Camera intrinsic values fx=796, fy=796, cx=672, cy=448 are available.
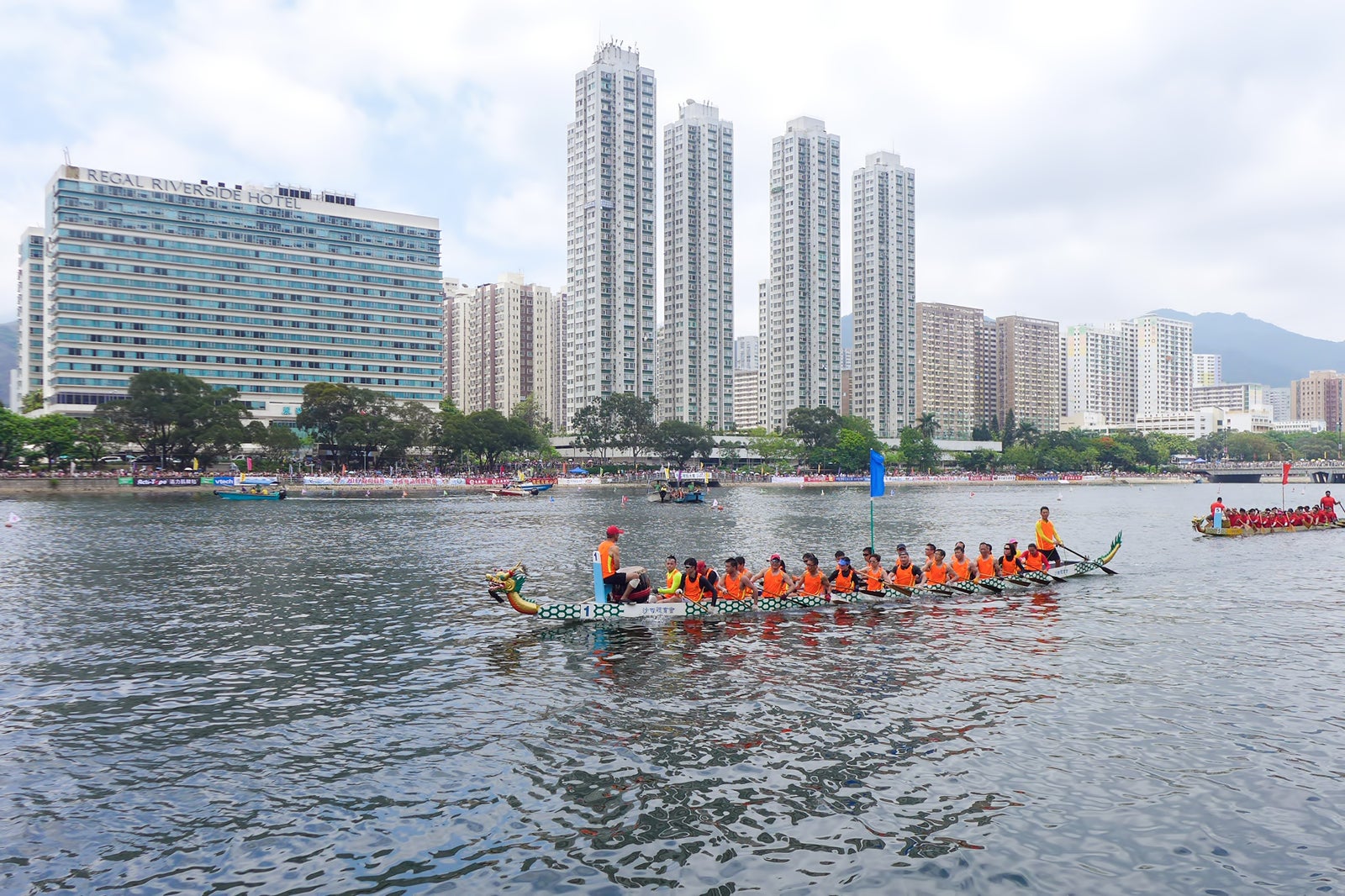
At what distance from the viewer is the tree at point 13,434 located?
3504 inches

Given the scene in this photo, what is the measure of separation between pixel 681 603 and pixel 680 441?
124892mm

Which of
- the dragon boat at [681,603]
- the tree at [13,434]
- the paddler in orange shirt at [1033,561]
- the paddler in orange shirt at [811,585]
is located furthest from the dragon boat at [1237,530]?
the tree at [13,434]

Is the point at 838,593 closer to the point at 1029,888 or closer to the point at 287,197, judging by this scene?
the point at 1029,888

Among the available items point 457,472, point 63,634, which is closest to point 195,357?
point 457,472

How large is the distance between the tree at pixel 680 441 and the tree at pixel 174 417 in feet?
226

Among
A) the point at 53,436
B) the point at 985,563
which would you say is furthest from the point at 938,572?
the point at 53,436

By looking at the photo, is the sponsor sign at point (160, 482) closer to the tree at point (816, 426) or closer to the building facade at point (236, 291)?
the building facade at point (236, 291)

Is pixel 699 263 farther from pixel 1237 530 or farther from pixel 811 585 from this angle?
pixel 811 585

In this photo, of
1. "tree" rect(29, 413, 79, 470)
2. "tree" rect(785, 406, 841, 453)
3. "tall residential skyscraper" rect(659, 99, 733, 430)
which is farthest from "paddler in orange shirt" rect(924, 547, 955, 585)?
"tall residential skyscraper" rect(659, 99, 733, 430)

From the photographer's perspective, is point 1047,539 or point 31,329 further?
point 31,329

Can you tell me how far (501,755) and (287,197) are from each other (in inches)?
6761

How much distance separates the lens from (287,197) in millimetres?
158375

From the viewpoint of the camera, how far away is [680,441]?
14850cm

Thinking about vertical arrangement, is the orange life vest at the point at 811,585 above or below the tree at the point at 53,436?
below
